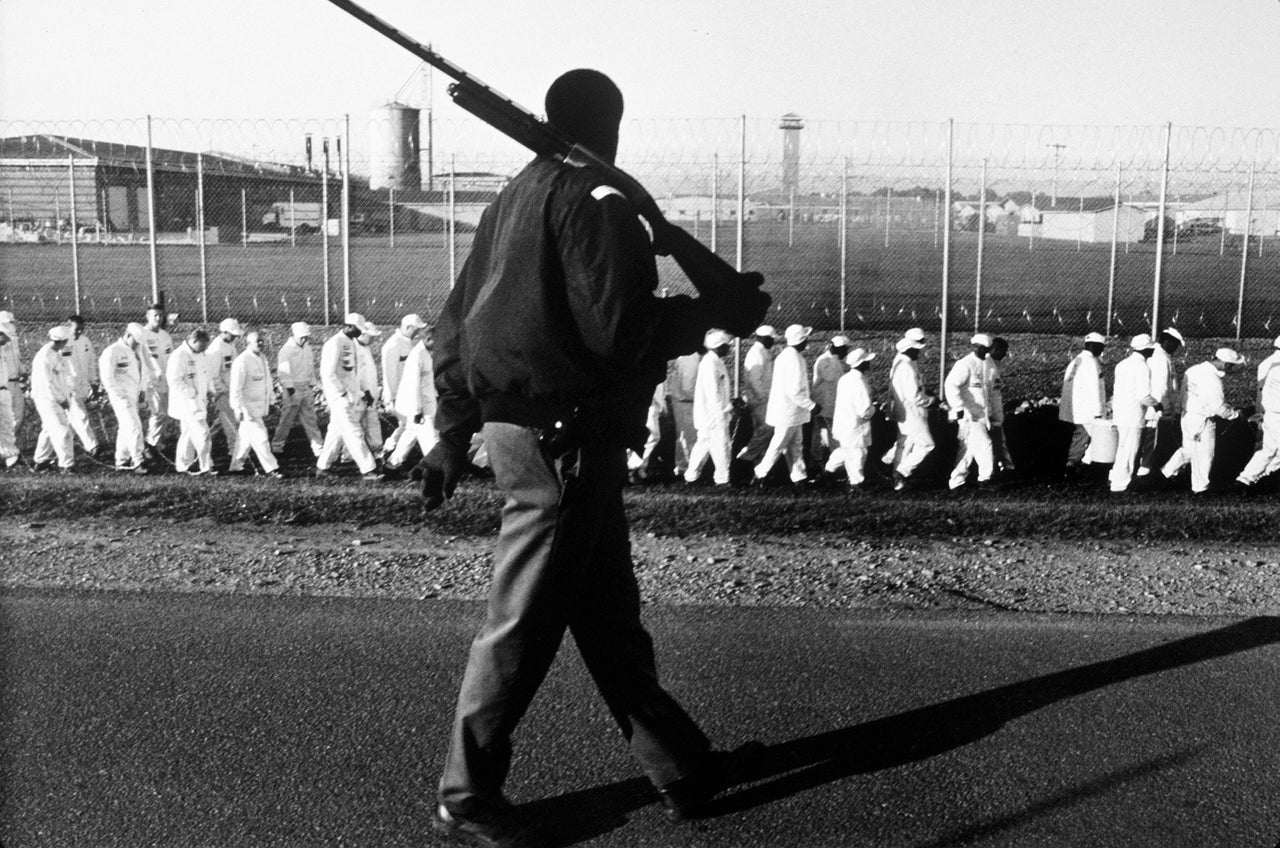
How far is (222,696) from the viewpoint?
448 centimetres

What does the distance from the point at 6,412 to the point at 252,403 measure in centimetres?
250

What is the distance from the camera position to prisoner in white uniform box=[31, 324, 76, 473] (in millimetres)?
13203

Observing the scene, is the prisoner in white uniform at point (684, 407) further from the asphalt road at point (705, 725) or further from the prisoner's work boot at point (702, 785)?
the prisoner's work boot at point (702, 785)

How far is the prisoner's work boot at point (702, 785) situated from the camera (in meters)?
3.58

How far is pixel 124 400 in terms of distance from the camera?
13305mm

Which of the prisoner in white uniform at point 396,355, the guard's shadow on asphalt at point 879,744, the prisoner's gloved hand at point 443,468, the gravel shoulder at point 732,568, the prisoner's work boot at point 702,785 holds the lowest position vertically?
the gravel shoulder at point 732,568

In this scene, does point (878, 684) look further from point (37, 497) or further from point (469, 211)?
point (469, 211)

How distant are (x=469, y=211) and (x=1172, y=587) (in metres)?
11.8

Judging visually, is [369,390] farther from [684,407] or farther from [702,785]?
[702,785]

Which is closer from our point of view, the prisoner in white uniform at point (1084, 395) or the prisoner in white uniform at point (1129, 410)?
the prisoner in white uniform at point (1129, 410)

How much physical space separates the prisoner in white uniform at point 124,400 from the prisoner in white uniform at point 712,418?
5285mm

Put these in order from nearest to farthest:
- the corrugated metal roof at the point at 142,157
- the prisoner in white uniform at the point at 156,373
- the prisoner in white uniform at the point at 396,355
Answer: the prisoner in white uniform at the point at 156,373 → the prisoner in white uniform at the point at 396,355 → the corrugated metal roof at the point at 142,157

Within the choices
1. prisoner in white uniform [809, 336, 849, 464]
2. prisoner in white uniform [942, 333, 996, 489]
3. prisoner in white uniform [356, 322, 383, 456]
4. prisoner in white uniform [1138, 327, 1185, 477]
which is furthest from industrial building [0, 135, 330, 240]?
prisoner in white uniform [1138, 327, 1185, 477]

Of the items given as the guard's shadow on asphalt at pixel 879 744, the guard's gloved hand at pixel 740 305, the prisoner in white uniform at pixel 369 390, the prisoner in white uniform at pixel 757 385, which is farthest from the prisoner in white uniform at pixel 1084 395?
the guard's gloved hand at pixel 740 305
